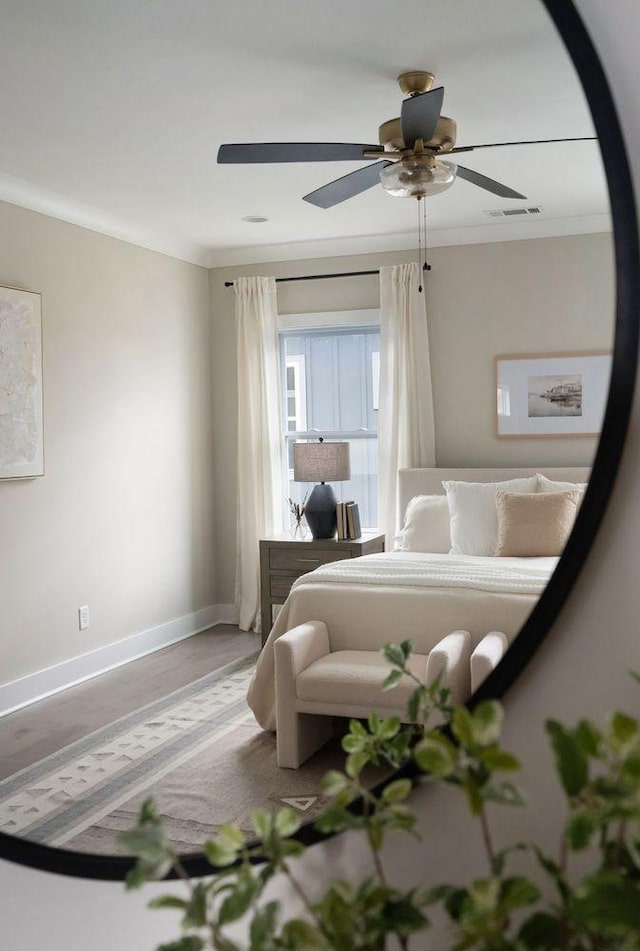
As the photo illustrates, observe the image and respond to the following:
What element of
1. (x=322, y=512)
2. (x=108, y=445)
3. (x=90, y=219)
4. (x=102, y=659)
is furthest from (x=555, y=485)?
(x=108, y=445)

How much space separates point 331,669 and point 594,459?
406 millimetres

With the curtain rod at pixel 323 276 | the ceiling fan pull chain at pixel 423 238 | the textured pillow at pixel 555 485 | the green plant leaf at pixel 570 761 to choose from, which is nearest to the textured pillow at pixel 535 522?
the textured pillow at pixel 555 485

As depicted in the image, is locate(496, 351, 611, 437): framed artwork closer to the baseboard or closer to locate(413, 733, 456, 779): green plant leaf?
locate(413, 733, 456, 779): green plant leaf

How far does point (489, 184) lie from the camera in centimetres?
102

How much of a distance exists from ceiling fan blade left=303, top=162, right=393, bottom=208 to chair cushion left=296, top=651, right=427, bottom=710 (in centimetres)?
71

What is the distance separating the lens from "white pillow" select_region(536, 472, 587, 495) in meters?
0.67

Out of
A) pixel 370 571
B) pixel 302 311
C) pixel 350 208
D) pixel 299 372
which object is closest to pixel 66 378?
pixel 302 311

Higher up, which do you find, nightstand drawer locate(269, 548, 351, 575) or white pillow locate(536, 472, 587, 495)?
white pillow locate(536, 472, 587, 495)

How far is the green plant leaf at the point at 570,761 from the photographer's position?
48 cm

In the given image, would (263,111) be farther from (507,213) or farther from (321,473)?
(321,473)

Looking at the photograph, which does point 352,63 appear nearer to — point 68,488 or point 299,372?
point 299,372

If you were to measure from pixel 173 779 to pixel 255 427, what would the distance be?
1.39 m

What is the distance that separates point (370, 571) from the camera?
1076 mm

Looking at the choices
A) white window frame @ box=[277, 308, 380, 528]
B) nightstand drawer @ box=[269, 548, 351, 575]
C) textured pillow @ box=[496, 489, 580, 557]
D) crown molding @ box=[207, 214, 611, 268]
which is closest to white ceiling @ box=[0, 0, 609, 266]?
crown molding @ box=[207, 214, 611, 268]
